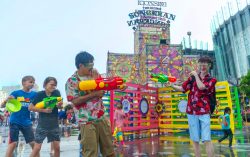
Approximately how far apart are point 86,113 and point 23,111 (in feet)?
8.67

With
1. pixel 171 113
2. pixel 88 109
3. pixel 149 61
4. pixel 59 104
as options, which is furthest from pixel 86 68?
pixel 149 61

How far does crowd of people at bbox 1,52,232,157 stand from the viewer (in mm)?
3188

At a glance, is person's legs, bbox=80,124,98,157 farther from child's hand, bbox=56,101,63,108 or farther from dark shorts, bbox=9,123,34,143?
dark shorts, bbox=9,123,34,143

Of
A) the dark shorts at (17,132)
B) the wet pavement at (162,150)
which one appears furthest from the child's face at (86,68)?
the wet pavement at (162,150)

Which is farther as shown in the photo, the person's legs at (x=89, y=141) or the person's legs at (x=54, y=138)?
the person's legs at (x=54, y=138)

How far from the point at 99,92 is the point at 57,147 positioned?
201cm

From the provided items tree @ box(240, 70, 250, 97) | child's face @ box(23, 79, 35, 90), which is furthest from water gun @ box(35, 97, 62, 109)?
tree @ box(240, 70, 250, 97)

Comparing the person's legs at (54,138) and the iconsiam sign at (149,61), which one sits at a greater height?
the iconsiam sign at (149,61)

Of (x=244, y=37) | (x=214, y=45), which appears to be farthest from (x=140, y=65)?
(x=214, y=45)

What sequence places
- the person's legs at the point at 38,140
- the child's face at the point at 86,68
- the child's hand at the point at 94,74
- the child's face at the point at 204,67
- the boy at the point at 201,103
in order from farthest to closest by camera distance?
the person's legs at the point at 38,140
the child's face at the point at 204,67
the boy at the point at 201,103
the child's hand at the point at 94,74
the child's face at the point at 86,68

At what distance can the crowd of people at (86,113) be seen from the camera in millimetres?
3188

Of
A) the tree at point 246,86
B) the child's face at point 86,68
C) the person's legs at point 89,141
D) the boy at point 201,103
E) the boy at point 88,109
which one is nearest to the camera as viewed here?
the person's legs at point 89,141

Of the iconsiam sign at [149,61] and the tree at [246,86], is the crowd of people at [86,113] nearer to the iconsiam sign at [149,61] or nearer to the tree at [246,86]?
the tree at [246,86]

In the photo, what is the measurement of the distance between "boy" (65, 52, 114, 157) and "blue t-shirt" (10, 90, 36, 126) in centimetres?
231
